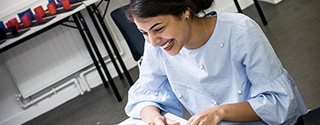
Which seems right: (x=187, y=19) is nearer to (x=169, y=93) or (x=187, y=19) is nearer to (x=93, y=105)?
(x=169, y=93)

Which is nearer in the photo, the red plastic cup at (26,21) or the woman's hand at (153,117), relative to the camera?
the woman's hand at (153,117)

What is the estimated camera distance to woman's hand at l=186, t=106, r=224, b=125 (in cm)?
115

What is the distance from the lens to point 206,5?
128cm

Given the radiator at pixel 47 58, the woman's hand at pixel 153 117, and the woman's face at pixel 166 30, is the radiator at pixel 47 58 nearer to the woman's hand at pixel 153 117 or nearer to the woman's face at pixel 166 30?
the woman's hand at pixel 153 117

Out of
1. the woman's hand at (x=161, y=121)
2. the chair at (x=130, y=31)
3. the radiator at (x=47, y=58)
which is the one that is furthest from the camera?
the radiator at (x=47, y=58)

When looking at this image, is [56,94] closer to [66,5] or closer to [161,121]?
[66,5]

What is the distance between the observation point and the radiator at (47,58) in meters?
4.35

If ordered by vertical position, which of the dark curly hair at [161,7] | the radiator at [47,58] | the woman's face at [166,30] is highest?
the dark curly hair at [161,7]

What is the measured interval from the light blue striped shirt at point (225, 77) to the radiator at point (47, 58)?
3.01 meters

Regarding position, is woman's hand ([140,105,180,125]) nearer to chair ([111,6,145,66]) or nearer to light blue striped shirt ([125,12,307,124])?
light blue striped shirt ([125,12,307,124])

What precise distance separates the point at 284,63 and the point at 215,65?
1.95 meters

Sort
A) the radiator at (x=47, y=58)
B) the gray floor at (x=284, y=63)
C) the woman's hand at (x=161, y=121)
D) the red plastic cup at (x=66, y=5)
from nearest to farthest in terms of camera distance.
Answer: the woman's hand at (x=161, y=121), the gray floor at (x=284, y=63), the red plastic cup at (x=66, y=5), the radiator at (x=47, y=58)

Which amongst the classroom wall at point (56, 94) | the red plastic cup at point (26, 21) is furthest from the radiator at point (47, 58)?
the red plastic cup at point (26, 21)

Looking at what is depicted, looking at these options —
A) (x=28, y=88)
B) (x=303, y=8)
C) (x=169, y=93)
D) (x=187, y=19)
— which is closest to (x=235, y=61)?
(x=187, y=19)
